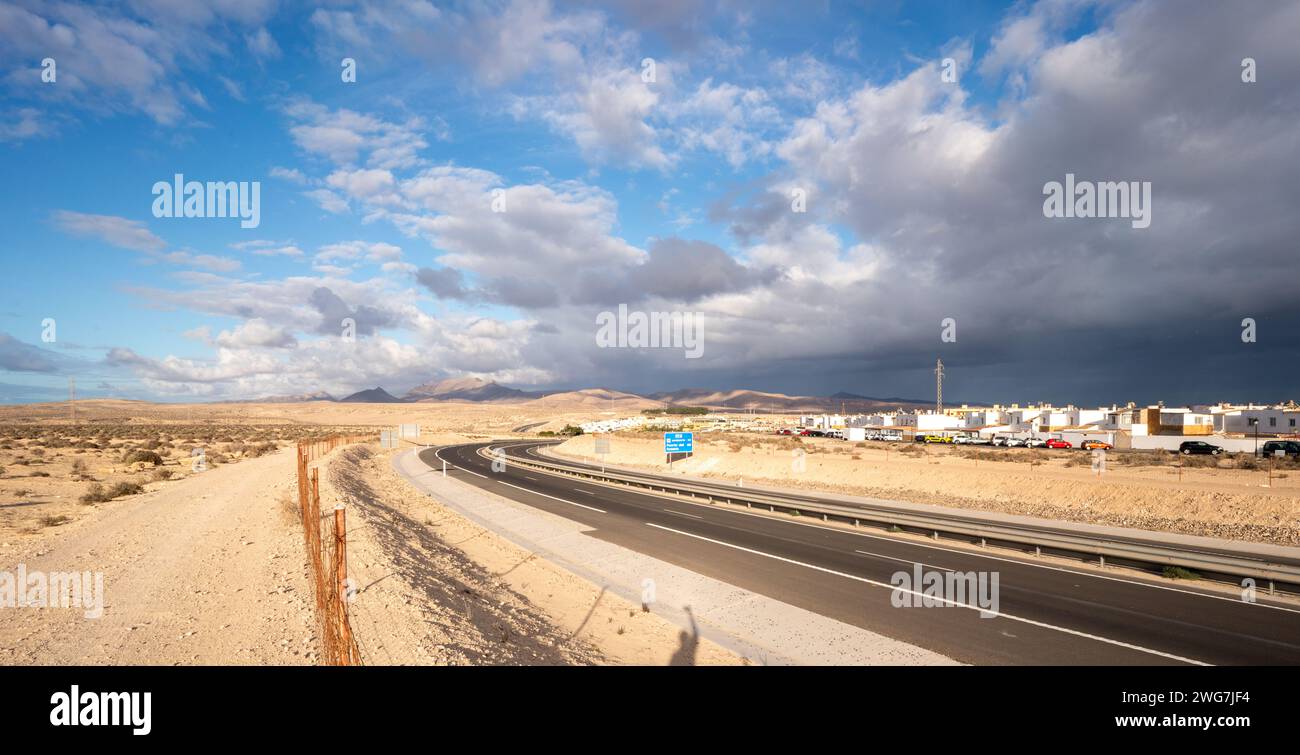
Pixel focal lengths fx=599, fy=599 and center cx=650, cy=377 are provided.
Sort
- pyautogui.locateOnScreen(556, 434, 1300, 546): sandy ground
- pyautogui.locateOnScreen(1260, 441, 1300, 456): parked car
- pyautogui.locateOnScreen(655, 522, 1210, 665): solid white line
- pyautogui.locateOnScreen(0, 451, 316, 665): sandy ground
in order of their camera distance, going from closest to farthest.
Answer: pyautogui.locateOnScreen(0, 451, 316, 665): sandy ground → pyautogui.locateOnScreen(655, 522, 1210, 665): solid white line → pyautogui.locateOnScreen(556, 434, 1300, 546): sandy ground → pyautogui.locateOnScreen(1260, 441, 1300, 456): parked car

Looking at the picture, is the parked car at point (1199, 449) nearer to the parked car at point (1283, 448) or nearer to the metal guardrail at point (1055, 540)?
the parked car at point (1283, 448)

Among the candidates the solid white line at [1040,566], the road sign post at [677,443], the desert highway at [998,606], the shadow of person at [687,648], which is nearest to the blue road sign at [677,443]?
the road sign post at [677,443]

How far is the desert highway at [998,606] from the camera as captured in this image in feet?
33.8

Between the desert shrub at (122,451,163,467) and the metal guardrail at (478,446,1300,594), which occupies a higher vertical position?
the desert shrub at (122,451,163,467)

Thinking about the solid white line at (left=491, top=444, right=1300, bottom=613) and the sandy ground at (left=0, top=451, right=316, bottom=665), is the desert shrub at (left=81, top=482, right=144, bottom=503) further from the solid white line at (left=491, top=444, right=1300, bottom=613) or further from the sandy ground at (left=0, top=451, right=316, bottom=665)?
the solid white line at (left=491, top=444, right=1300, bottom=613)

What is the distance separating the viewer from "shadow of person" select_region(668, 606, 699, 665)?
1054 centimetres

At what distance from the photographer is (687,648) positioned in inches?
442

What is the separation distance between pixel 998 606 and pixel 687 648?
7.05 meters

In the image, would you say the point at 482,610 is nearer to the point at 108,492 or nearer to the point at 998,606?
the point at 998,606

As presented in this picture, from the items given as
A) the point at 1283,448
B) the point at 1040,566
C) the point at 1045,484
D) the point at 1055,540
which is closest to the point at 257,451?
the point at 1040,566

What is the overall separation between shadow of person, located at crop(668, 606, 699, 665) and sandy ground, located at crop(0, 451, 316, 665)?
583cm

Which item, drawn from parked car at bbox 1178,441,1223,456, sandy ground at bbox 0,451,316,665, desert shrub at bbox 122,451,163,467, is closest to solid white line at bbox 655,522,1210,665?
sandy ground at bbox 0,451,316,665

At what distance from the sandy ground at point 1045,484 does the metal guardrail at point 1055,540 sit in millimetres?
4392
